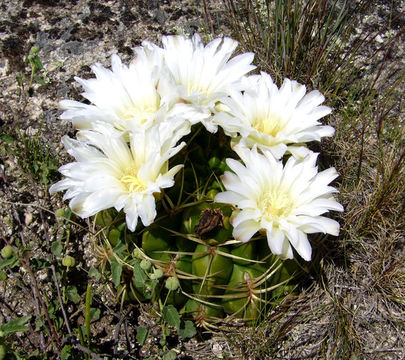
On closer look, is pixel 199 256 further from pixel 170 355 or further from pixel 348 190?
pixel 348 190

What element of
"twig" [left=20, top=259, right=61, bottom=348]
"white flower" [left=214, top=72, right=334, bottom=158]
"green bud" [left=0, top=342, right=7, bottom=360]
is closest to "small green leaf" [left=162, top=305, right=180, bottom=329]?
"twig" [left=20, top=259, right=61, bottom=348]

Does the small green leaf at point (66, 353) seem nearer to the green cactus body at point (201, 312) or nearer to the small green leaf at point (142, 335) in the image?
the small green leaf at point (142, 335)

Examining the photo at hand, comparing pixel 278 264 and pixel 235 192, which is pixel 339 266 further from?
pixel 235 192

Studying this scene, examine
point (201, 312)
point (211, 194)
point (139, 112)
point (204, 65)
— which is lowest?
point (201, 312)

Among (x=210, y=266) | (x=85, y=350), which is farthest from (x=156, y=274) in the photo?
(x=85, y=350)

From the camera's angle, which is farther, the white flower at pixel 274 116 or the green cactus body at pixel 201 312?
the green cactus body at pixel 201 312

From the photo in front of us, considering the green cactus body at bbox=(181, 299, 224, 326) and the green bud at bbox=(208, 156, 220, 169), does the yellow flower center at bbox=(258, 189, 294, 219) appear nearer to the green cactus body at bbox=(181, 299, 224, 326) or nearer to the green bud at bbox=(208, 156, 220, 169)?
the green bud at bbox=(208, 156, 220, 169)

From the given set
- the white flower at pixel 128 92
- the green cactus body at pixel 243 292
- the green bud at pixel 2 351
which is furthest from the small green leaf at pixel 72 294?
the white flower at pixel 128 92
